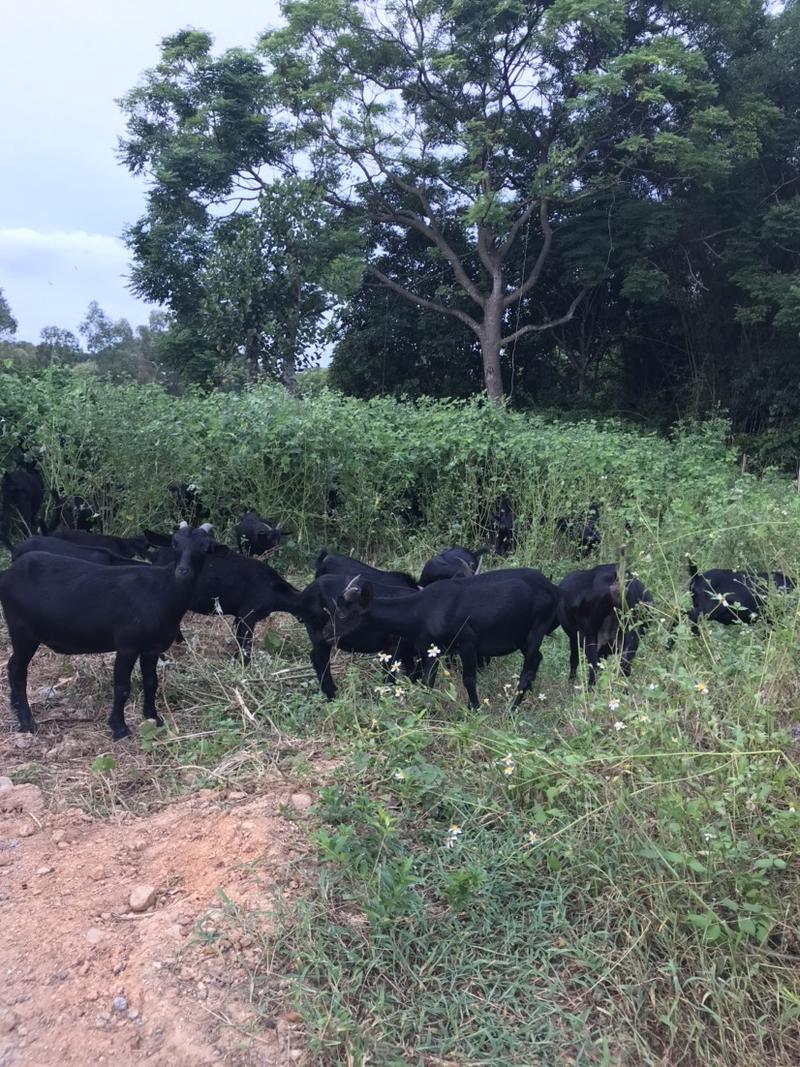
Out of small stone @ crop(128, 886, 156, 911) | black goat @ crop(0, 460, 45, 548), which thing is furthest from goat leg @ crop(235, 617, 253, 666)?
black goat @ crop(0, 460, 45, 548)

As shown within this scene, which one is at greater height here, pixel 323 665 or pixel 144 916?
pixel 323 665

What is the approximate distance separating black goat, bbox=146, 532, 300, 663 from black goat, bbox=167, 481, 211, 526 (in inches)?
101

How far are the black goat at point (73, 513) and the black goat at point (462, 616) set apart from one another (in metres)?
4.36

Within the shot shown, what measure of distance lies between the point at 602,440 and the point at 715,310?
14481 mm

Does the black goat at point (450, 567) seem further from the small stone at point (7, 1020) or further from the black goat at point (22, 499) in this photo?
the small stone at point (7, 1020)

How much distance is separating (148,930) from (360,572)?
12.8ft

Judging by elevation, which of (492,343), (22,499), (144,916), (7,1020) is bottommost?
(7,1020)

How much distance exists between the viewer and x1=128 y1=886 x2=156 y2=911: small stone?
3979mm

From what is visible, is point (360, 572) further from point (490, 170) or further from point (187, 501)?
point (490, 170)

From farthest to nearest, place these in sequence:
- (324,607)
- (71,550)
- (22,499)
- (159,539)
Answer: (22,499)
(71,550)
(159,539)
(324,607)

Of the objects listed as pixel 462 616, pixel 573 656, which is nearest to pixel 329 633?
pixel 462 616

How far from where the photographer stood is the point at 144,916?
12.9ft

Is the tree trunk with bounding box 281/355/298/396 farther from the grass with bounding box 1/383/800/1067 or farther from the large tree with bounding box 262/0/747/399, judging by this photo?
the grass with bounding box 1/383/800/1067

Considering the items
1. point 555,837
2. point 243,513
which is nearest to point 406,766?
point 555,837
